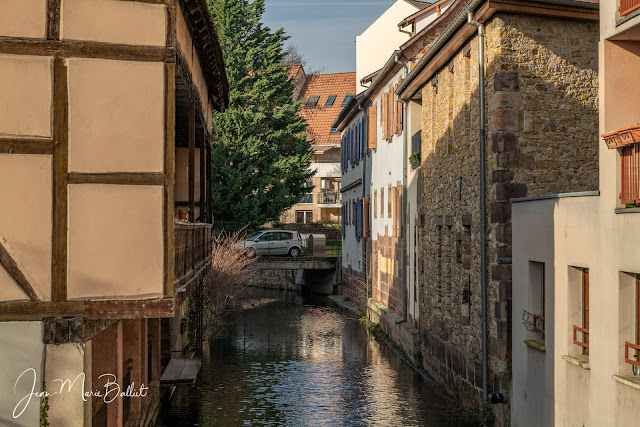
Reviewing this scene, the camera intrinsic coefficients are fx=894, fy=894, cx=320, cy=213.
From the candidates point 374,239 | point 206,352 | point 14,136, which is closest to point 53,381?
point 14,136

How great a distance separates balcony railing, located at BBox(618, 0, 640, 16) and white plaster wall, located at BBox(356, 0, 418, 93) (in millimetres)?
24309

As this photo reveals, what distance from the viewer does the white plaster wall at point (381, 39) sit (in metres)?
34.5

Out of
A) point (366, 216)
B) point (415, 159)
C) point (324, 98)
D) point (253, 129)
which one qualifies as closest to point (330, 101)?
point (324, 98)

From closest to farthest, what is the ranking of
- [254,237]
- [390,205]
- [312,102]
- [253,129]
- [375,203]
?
[390,205], [375,203], [253,129], [254,237], [312,102]

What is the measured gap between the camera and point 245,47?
134ft

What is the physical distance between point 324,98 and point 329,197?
6.74m

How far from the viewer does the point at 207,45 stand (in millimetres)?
13828

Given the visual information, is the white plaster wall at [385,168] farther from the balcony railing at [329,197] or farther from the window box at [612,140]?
the balcony railing at [329,197]

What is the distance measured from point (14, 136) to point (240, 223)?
102ft

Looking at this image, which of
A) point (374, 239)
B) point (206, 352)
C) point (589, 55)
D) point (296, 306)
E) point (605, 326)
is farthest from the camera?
point (296, 306)

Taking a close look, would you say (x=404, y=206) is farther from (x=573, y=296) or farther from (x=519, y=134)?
(x=573, y=296)

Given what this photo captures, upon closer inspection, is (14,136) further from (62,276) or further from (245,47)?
(245,47)

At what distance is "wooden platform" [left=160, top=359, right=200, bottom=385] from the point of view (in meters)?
15.1

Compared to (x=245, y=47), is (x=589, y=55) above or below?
below
